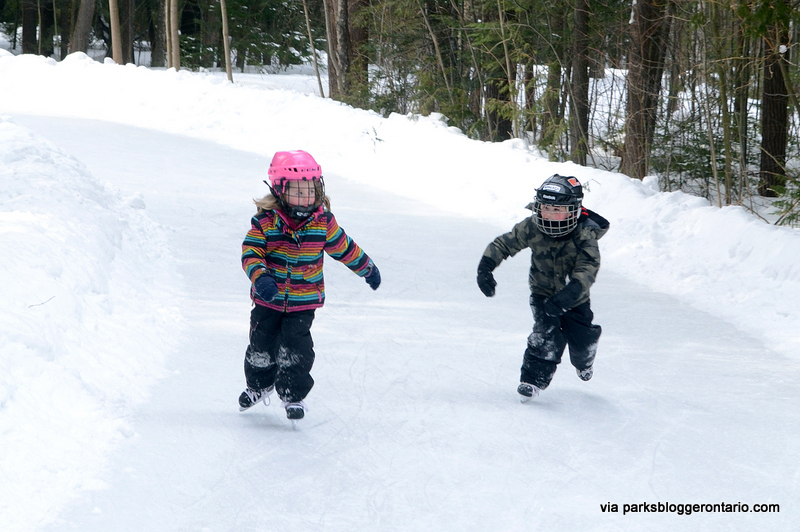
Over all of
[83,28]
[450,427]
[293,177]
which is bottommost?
[450,427]

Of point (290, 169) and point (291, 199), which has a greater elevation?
point (290, 169)

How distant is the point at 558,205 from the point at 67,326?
2.97m

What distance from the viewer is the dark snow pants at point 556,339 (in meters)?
4.34

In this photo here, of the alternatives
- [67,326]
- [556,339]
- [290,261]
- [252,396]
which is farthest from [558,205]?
[67,326]

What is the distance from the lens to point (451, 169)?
38.2 feet

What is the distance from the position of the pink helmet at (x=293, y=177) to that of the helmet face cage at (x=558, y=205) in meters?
1.15

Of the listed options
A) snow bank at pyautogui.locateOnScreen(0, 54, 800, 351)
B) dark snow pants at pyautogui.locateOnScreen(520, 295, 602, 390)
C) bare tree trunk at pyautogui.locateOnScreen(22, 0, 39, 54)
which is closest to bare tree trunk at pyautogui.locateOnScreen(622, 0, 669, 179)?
snow bank at pyautogui.locateOnScreen(0, 54, 800, 351)

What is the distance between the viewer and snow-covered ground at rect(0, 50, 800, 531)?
329cm

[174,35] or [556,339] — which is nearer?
[556,339]

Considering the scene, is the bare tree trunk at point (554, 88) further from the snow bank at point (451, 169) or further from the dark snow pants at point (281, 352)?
the dark snow pants at point (281, 352)

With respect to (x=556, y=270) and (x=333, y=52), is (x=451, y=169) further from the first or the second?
(x=333, y=52)

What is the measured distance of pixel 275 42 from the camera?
112 feet

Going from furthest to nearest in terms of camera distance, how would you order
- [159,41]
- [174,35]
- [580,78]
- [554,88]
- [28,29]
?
[159,41], [28,29], [174,35], [554,88], [580,78]

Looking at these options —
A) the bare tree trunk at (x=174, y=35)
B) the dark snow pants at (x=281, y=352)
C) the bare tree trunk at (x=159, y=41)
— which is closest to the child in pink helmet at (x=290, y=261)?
the dark snow pants at (x=281, y=352)
